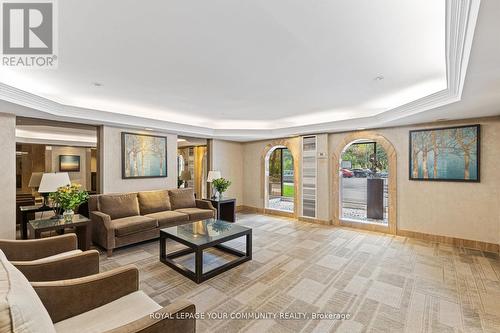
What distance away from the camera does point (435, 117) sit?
3799 mm

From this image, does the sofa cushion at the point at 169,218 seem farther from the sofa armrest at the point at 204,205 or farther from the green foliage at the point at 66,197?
the green foliage at the point at 66,197

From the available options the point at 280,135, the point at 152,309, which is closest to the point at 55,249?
the point at 152,309

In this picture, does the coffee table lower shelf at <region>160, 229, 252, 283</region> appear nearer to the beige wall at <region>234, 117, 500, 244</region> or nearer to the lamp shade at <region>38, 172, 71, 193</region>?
the lamp shade at <region>38, 172, 71, 193</region>

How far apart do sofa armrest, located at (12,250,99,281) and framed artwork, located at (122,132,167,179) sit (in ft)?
9.71

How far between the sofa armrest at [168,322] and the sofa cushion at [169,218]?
301 centimetres

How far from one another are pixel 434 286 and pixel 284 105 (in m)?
3.35

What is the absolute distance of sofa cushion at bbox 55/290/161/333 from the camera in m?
1.36

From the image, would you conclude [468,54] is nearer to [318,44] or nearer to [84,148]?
[318,44]

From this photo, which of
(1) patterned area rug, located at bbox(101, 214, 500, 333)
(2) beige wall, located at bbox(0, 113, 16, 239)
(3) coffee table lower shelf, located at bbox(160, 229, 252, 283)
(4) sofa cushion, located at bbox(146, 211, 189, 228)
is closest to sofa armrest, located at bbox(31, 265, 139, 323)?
(1) patterned area rug, located at bbox(101, 214, 500, 333)

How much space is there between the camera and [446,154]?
4.11m

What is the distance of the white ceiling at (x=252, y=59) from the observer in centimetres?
168

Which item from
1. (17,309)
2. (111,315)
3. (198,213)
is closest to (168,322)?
(111,315)

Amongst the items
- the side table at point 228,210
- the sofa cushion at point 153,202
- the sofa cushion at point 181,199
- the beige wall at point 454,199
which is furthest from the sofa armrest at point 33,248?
the beige wall at point 454,199

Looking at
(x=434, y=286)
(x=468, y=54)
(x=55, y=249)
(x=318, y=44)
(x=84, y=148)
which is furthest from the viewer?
(x=84, y=148)
